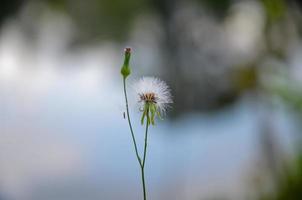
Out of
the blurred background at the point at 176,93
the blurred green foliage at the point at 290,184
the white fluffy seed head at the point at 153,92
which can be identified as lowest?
the blurred green foliage at the point at 290,184

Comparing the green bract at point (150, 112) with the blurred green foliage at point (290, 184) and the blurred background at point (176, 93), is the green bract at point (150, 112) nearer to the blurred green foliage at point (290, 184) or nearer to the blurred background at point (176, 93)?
the blurred background at point (176, 93)

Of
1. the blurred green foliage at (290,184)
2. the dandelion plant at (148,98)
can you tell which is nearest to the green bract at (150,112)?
the dandelion plant at (148,98)

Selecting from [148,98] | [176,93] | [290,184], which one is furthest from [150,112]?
[290,184]

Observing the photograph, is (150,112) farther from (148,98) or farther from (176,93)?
(176,93)

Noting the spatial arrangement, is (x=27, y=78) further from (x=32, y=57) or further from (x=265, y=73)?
(x=265, y=73)

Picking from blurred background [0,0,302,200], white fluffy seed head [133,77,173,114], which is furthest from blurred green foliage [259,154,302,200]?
white fluffy seed head [133,77,173,114]

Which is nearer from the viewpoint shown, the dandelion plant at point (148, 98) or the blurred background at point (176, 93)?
the dandelion plant at point (148, 98)

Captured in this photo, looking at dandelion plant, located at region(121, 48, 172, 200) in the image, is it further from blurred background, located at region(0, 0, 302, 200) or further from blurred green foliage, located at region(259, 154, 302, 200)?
blurred green foliage, located at region(259, 154, 302, 200)
